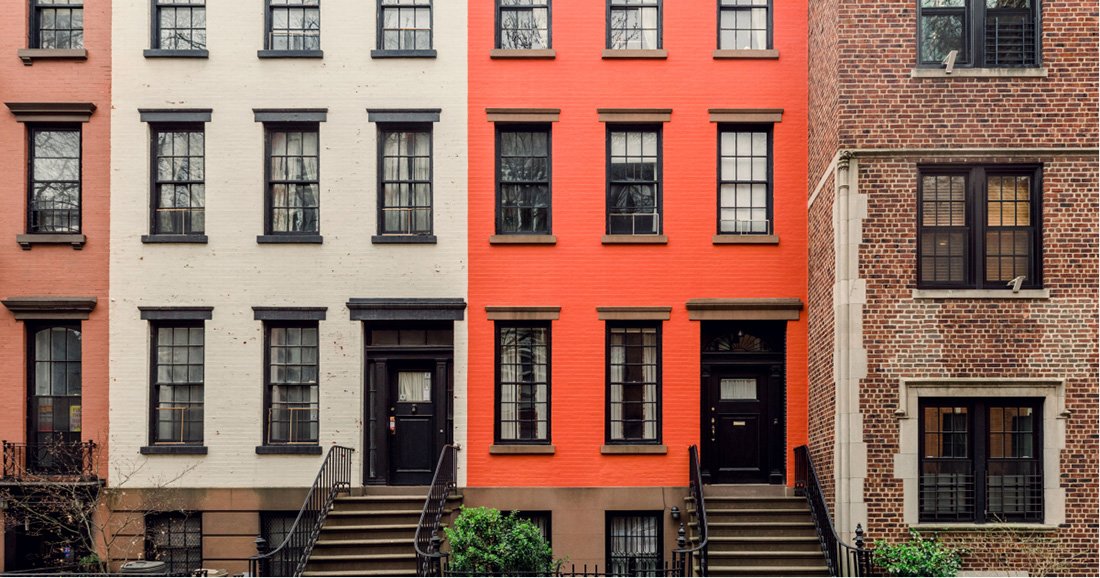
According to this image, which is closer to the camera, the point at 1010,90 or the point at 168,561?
the point at 1010,90

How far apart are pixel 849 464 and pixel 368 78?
9936 mm

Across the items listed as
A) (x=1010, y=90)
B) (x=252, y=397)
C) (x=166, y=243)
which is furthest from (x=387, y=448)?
(x=1010, y=90)

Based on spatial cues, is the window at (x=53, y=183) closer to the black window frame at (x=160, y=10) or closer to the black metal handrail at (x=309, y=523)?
the black window frame at (x=160, y=10)

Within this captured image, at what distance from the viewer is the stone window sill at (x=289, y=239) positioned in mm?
17734

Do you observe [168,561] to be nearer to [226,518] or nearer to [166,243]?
[226,518]

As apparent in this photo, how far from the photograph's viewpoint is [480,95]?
17922 mm

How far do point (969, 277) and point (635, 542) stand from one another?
266 inches

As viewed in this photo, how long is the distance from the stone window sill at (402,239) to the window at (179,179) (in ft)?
10.1

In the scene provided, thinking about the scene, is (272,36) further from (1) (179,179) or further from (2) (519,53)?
(2) (519,53)

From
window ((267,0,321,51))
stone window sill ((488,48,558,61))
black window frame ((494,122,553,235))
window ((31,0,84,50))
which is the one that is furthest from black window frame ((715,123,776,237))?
window ((31,0,84,50))

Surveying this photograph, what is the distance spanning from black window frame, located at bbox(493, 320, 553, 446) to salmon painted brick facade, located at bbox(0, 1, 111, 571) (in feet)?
21.5

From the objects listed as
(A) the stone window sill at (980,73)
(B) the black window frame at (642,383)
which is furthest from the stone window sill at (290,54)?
(A) the stone window sill at (980,73)

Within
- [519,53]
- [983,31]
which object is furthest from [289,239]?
[983,31]

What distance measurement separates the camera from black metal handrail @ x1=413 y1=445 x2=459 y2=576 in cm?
1449
